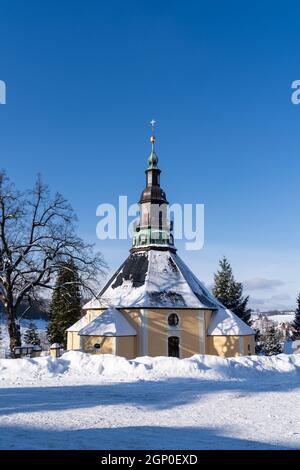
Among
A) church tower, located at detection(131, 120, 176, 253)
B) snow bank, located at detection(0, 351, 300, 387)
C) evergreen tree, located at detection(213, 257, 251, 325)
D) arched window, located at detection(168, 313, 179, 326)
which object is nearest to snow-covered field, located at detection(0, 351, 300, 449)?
snow bank, located at detection(0, 351, 300, 387)

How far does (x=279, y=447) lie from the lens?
24.5 ft

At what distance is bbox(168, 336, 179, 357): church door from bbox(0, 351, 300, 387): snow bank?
8085mm

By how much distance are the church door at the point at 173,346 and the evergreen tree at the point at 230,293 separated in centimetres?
1940

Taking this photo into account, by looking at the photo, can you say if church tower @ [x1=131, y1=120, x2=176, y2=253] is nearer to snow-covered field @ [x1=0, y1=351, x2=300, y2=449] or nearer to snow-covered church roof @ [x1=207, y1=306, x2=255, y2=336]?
snow-covered church roof @ [x1=207, y1=306, x2=255, y2=336]

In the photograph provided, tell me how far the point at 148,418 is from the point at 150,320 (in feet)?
56.2

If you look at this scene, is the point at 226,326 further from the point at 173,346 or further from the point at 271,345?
the point at 271,345

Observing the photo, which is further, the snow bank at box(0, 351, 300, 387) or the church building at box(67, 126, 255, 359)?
the church building at box(67, 126, 255, 359)

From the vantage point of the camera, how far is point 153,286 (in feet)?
92.8

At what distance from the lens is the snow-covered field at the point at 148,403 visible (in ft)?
25.3

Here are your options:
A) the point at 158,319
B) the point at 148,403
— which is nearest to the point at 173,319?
the point at 158,319

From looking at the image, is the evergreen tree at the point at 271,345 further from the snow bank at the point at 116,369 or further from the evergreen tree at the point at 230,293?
the snow bank at the point at 116,369

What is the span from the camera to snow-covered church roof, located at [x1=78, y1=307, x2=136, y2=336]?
25656mm
